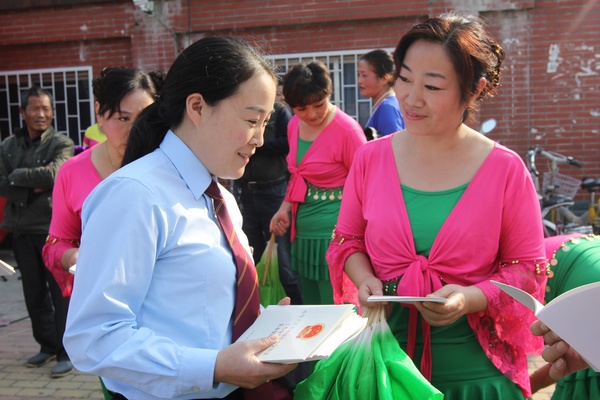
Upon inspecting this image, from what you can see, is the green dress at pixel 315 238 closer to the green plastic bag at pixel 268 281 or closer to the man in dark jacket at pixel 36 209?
the green plastic bag at pixel 268 281

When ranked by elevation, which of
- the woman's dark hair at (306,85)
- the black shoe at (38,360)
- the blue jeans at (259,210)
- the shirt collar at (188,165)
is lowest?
the black shoe at (38,360)

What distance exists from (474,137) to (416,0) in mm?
6925

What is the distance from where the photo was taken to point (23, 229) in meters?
5.28

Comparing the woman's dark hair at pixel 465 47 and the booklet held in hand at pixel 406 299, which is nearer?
the booklet held in hand at pixel 406 299

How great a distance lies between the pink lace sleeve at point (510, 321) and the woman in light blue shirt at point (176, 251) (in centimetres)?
83

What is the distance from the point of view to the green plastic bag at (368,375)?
1.76m

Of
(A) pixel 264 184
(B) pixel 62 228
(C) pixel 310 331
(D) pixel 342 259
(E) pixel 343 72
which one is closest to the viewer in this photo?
(C) pixel 310 331

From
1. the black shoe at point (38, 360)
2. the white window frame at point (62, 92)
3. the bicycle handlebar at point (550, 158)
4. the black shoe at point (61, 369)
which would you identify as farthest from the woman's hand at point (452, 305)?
the white window frame at point (62, 92)

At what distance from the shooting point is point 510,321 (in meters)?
2.19

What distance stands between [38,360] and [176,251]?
427cm

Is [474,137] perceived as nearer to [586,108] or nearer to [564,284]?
[564,284]

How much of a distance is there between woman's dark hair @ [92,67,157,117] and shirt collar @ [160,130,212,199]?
132cm

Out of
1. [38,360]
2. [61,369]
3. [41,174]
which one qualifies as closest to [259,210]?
[41,174]

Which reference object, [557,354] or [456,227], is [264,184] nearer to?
[456,227]
